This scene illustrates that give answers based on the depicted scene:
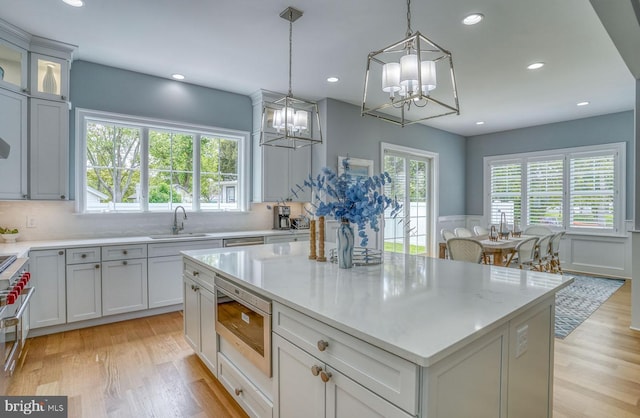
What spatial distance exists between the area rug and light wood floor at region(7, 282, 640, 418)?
0.17 meters

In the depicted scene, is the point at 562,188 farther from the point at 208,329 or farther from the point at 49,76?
the point at 49,76

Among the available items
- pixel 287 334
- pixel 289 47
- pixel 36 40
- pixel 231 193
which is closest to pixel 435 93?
pixel 289 47

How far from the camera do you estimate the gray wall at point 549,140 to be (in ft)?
18.4

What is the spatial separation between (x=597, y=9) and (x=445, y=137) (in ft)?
16.4

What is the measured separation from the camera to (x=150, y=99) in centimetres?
414

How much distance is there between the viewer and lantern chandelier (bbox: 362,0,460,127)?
1557 millimetres

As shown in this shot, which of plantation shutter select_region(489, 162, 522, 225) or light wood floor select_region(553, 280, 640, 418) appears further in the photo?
plantation shutter select_region(489, 162, 522, 225)

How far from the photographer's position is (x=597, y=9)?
7.45 feet

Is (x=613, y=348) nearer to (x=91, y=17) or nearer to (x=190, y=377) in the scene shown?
(x=190, y=377)

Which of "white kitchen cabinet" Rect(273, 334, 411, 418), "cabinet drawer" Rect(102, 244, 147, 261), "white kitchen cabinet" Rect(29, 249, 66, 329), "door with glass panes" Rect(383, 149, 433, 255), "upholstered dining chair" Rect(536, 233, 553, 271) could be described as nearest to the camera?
"white kitchen cabinet" Rect(273, 334, 411, 418)

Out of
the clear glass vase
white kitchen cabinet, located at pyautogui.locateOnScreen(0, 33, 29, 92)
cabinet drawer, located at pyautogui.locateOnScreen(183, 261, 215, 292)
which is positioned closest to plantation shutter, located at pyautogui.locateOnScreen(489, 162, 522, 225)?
the clear glass vase

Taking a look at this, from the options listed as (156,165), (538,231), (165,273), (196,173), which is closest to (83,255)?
(165,273)

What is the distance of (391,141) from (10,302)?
5365mm

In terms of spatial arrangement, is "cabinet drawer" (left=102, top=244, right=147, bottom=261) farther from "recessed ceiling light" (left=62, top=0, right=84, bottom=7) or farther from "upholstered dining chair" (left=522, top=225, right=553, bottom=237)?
"upholstered dining chair" (left=522, top=225, right=553, bottom=237)
